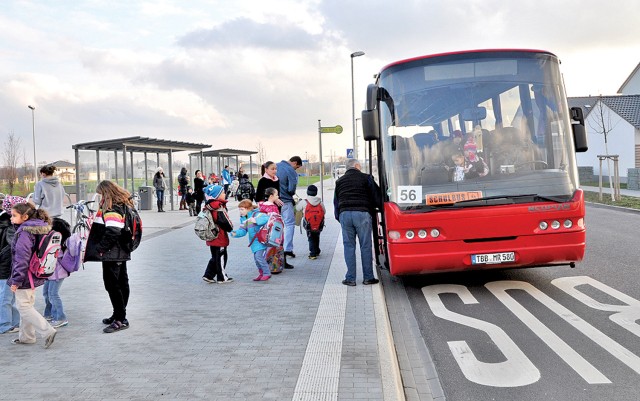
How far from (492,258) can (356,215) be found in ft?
6.12

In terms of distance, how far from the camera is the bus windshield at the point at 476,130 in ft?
26.3

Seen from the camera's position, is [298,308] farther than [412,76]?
No

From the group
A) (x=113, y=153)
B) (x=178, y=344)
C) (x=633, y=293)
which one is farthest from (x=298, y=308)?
(x=113, y=153)

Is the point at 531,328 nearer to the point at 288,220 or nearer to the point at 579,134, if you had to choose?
the point at 579,134

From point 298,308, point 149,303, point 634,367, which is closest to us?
point 634,367

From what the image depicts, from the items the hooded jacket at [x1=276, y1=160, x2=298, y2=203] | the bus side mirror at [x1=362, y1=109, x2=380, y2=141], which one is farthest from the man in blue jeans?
the hooded jacket at [x1=276, y1=160, x2=298, y2=203]

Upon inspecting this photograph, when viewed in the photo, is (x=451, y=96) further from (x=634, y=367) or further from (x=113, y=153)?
(x=113, y=153)

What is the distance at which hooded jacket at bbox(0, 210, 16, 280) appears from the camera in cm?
609

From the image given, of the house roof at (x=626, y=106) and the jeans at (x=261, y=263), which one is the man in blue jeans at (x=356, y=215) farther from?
the house roof at (x=626, y=106)

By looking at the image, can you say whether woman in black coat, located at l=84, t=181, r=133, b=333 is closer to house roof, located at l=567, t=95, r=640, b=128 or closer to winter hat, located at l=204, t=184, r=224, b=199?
winter hat, located at l=204, t=184, r=224, b=199

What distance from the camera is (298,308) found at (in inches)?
283

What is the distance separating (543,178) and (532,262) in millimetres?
1046

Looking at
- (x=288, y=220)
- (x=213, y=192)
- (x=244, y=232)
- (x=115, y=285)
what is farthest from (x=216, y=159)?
(x=115, y=285)

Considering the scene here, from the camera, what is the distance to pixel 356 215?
870 cm
